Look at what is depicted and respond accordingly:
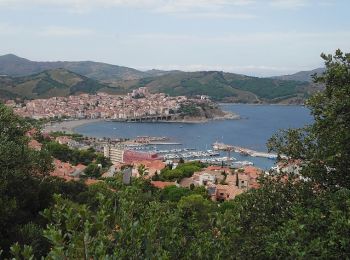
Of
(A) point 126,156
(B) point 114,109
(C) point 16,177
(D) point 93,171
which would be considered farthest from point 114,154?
(B) point 114,109

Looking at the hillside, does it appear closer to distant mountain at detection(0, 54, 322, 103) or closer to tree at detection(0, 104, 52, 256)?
distant mountain at detection(0, 54, 322, 103)

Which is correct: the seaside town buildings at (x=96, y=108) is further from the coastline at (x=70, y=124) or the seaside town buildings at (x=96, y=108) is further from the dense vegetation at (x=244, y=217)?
the dense vegetation at (x=244, y=217)

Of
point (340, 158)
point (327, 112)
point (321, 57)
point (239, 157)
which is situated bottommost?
point (239, 157)

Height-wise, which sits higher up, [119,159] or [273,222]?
[273,222]

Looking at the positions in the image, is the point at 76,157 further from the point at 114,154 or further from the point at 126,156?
the point at 114,154

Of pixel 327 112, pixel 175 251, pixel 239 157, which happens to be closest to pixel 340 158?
pixel 327 112

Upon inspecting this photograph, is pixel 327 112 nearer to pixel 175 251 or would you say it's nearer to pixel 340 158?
pixel 340 158
